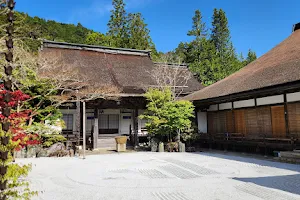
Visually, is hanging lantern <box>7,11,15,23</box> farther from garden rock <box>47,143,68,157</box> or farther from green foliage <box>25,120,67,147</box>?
garden rock <box>47,143,68,157</box>

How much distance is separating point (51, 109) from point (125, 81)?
15.7 ft

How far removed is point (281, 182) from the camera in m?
5.07

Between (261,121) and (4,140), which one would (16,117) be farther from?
(261,121)

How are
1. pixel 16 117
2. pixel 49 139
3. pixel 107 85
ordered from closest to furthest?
pixel 16 117, pixel 49 139, pixel 107 85

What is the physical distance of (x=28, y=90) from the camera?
10344 mm

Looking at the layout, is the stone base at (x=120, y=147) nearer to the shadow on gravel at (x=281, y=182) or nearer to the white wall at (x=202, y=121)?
the white wall at (x=202, y=121)

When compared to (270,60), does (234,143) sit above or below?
below

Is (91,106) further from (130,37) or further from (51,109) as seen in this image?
(130,37)

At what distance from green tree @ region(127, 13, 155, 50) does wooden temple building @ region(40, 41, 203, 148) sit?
952cm

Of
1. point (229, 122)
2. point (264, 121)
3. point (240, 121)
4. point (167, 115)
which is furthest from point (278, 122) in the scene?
point (167, 115)

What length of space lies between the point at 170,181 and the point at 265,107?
639 centimetres

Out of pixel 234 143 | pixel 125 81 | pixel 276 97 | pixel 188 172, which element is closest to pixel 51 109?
pixel 125 81

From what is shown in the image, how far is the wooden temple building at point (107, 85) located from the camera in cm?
1302

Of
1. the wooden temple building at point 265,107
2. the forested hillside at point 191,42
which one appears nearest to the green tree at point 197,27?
the forested hillside at point 191,42
